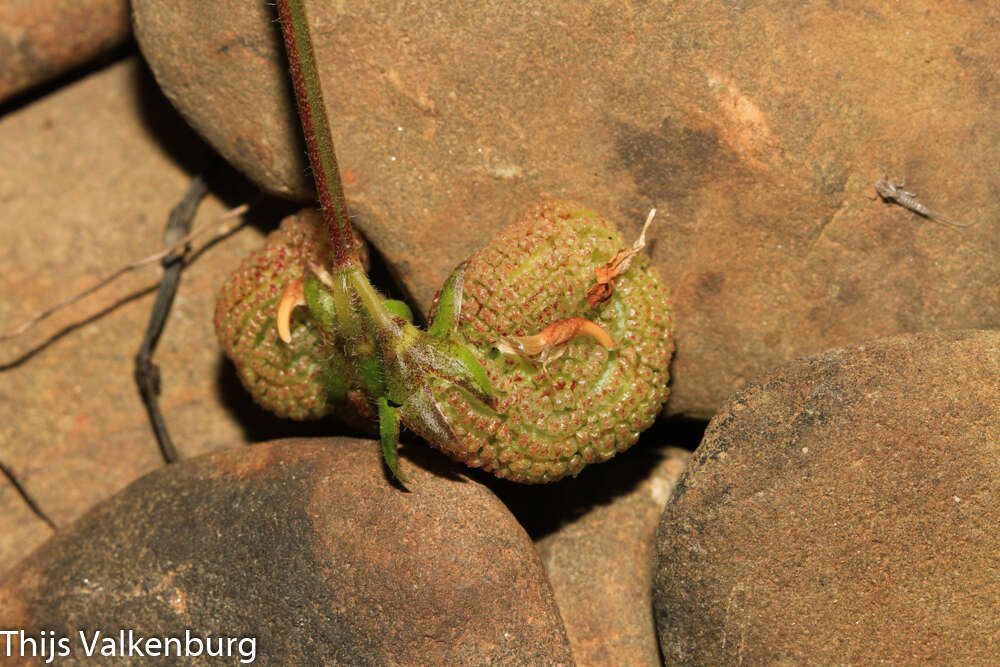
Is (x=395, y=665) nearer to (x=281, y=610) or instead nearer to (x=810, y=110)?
(x=281, y=610)

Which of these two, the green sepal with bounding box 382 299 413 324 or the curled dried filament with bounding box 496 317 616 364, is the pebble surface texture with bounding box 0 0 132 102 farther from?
the curled dried filament with bounding box 496 317 616 364

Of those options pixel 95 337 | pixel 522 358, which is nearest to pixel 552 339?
pixel 522 358

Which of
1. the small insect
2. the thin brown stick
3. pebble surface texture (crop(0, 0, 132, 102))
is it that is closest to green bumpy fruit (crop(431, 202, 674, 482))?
the small insect

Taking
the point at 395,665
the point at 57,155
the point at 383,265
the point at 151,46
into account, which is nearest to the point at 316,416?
the point at 383,265

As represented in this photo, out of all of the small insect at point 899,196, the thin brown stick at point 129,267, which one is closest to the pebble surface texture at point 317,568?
the thin brown stick at point 129,267

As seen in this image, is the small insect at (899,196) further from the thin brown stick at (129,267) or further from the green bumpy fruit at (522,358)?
the thin brown stick at (129,267)
